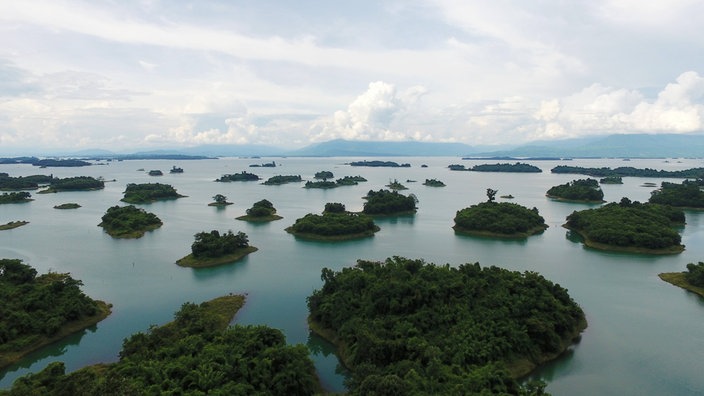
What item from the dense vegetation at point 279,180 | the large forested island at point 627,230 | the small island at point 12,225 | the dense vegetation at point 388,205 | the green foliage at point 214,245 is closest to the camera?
the green foliage at point 214,245

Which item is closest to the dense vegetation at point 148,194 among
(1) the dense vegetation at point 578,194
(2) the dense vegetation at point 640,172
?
(1) the dense vegetation at point 578,194

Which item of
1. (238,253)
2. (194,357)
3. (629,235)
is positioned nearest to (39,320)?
(194,357)

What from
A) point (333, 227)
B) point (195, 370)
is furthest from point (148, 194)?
point (195, 370)

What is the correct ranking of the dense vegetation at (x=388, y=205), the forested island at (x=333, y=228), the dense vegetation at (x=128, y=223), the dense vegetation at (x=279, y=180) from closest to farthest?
the forested island at (x=333, y=228) → the dense vegetation at (x=128, y=223) → the dense vegetation at (x=388, y=205) → the dense vegetation at (x=279, y=180)

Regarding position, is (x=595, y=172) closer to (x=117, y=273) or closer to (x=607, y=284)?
(x=607, y=284)

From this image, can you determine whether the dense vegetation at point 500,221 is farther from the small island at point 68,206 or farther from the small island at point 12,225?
the small island at point 68,206

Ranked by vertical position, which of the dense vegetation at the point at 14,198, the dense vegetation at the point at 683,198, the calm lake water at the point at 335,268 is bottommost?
the calm lake water at the point at 335,268

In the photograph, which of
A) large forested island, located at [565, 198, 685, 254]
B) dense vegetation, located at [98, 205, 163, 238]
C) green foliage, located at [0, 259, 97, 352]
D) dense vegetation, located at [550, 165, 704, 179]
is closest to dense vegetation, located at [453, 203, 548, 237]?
large forested island, located at [565, 198, 685, 254]
